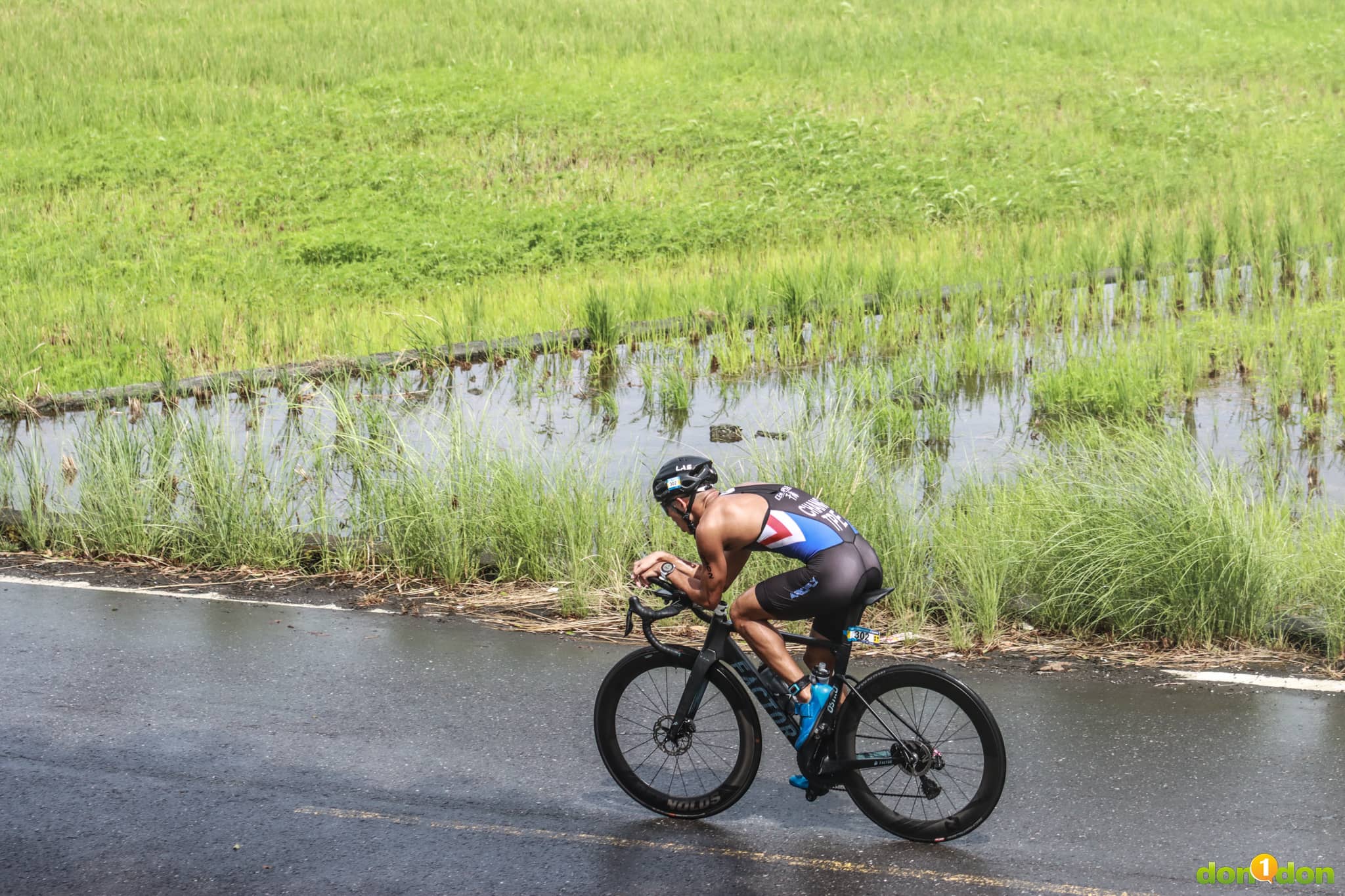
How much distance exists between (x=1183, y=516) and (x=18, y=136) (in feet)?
88.2

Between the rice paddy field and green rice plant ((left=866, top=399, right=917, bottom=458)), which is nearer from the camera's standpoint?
Answer: the rice paddy field

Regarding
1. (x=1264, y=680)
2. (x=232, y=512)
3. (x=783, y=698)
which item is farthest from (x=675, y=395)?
(x=783, y=698)

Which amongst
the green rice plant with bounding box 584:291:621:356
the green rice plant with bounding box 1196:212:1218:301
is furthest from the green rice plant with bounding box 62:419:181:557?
the green rice plant with bounding box 1196:212:1218:301

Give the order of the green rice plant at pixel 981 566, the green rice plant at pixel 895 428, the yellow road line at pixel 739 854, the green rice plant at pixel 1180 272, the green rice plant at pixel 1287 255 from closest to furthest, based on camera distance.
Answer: the yellow road line at pixel 739 854, the green rice plant at pixel 981 566, the green rice plant at pixel 895 428, the green rice plant at pixel 1180 272, the green rice plant at pixel 1287 255

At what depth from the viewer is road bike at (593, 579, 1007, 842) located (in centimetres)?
581

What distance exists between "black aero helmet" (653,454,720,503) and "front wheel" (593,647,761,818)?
0.69 m

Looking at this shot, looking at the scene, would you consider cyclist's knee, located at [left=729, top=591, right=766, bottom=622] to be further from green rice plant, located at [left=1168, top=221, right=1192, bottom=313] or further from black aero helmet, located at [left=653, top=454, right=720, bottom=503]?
green rice plant, located at [left=1168, top=221, right=1192, bottom=313]

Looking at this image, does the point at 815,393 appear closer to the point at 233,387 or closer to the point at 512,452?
the point at 512,452

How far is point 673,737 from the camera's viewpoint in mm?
6281

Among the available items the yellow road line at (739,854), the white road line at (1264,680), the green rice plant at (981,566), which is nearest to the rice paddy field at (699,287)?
the green rice plant at (981,566)

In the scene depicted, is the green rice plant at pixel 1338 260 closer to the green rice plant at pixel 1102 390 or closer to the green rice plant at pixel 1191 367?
the green rice plant at pixel 1191 367

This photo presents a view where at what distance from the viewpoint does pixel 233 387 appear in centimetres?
1470

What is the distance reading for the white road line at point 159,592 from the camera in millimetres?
9617

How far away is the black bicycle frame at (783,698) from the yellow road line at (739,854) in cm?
35
